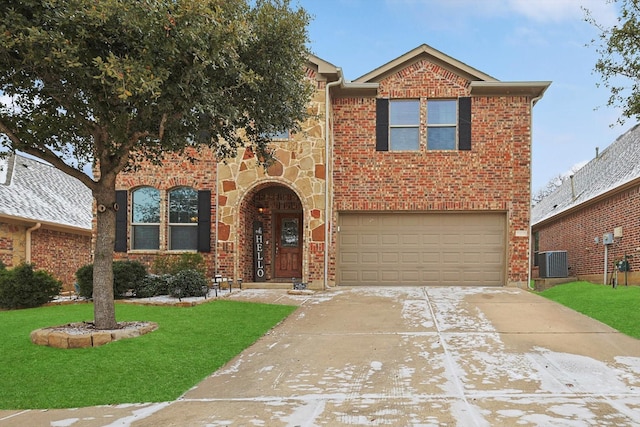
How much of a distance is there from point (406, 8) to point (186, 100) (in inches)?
359

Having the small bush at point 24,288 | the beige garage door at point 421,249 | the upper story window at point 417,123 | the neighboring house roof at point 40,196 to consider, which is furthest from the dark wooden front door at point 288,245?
the neighboring house roof at point 40,196

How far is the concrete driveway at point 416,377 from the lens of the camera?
4699 millimetres

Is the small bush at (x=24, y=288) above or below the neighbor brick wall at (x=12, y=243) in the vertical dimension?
below

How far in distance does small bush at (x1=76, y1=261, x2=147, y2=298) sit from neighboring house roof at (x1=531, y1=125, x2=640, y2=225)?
519 inches

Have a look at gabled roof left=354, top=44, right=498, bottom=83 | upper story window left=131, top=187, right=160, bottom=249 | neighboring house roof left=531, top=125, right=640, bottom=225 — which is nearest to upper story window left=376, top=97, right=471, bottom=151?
gabled roof left=354, top=44, right=498, bottom=83

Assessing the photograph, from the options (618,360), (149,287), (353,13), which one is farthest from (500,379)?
(353,13)

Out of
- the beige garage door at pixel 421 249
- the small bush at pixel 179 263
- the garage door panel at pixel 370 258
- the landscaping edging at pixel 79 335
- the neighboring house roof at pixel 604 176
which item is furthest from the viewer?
the neighboring house roof at pixel 604 176

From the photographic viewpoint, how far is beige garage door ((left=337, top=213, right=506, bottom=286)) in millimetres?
14414

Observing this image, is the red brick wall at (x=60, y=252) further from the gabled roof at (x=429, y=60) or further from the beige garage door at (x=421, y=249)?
the gabled roof at (x=429, y=60)

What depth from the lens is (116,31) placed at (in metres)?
6.36

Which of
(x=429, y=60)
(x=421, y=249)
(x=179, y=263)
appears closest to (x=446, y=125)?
(x=429, y=60)

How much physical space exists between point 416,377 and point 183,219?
32.5 ft

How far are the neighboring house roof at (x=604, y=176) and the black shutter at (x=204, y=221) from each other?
11.6 metres

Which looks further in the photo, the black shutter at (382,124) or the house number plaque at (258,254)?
the house number plaque at (258,254)
